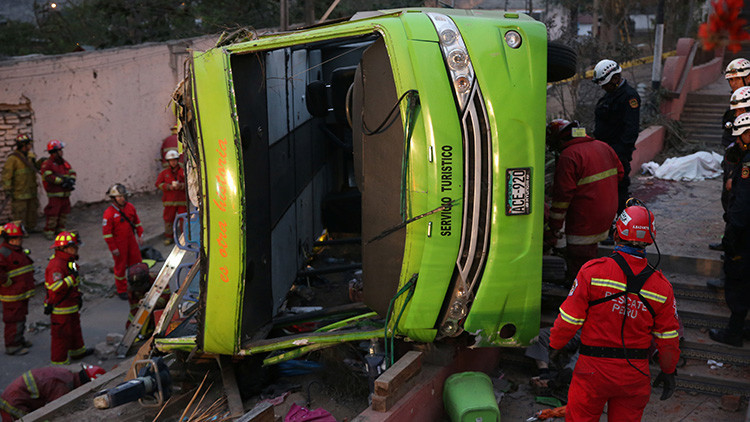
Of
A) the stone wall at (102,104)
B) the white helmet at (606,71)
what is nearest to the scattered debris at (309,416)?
the white helmet at (606,71)

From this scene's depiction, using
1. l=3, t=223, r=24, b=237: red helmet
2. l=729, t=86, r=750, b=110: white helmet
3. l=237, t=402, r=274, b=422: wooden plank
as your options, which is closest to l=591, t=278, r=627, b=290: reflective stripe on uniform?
l=237, t=402, r=274, b=422: wooden plank

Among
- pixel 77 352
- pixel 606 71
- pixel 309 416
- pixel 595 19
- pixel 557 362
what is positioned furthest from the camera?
pixel 595 19

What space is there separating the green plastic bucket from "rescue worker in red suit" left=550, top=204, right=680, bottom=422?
570 millimetres

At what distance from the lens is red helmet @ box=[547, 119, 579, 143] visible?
17.4 feet

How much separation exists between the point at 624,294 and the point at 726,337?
193cm

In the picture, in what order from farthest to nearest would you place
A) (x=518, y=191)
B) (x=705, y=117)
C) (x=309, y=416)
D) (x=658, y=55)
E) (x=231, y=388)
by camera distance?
1. (x=658, y=55)
2. (x=705, y=117)
3. (x=231, y=388)
4. (x=309, y=416)
5. (x=518, y=191)

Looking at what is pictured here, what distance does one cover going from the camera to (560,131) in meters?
5.34

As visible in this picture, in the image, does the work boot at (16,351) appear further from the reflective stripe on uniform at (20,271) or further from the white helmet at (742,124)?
the white helmet at (742,124)

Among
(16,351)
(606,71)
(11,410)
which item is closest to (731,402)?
(606,71)

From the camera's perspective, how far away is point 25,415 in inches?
224

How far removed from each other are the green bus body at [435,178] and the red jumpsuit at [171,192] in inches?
291

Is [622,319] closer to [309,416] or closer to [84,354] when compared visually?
[309,416]

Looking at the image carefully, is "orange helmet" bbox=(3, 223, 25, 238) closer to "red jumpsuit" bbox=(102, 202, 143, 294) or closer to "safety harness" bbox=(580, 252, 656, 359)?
"red jumpsuit" bbox=(102, 202, 143, 294)

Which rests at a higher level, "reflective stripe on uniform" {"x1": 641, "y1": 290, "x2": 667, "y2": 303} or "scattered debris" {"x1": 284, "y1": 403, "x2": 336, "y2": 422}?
"reflective stripe on uniform" {"x1": 641, "y1": 290, "x2": 667, "y2": 303}
